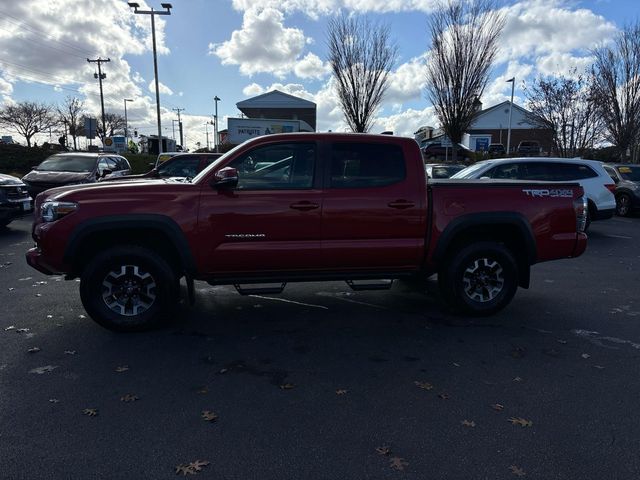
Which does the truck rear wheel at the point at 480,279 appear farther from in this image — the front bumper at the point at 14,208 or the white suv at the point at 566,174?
the front bumper at the point at 14,208

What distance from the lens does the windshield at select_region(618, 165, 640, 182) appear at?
49.1ft

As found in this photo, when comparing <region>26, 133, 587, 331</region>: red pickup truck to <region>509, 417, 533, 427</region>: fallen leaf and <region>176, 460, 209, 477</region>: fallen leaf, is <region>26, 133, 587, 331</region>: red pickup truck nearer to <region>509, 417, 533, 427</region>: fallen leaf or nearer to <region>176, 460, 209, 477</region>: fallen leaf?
<region>509, 417, 533, 427</region>: fallen leaf

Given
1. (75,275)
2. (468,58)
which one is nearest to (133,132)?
(468,58)

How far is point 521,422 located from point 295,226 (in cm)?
257

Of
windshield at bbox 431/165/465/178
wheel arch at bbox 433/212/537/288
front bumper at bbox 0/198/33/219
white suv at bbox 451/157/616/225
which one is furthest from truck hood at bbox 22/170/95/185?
wheel arch at bbox 433/212/537/288

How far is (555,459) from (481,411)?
586 millimetres

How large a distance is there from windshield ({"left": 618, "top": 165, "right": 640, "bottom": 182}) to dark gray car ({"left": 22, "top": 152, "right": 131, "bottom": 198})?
15.1 m

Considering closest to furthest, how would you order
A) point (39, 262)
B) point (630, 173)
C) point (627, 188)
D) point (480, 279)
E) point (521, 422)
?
point (521, 422) < point (39, 262) < point (480, 279) < point (627, 188) < point (630, 173)

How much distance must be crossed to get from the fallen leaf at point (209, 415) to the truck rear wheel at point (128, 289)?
5.52ft

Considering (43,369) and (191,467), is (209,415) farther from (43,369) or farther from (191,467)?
(43,369)

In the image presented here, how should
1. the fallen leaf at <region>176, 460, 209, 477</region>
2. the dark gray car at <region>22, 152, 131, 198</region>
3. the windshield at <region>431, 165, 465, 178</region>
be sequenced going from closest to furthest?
the fallen leaf at <region>176, 460, 209, 477</region>, the dark gray car at <region>22, 152, 131, 198</region>, the windshield at <region>431, 165, 465, 178</region>

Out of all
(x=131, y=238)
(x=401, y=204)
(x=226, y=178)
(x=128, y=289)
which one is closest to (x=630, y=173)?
(x=401, y=204)

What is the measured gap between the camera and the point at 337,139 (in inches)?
193

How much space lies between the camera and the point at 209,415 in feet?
10.5
